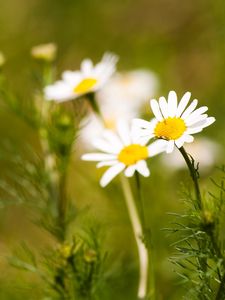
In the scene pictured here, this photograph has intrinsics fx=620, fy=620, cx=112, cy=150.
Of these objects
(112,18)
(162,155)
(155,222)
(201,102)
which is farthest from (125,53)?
(155,222)

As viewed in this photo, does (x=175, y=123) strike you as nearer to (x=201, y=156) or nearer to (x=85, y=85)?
(x=85, y=85)

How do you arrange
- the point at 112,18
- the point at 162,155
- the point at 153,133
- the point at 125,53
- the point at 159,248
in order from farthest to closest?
the point at 112,18 < the point at 125,53 < the point at 162,155 < the point at 159,248 < the point at 153,133

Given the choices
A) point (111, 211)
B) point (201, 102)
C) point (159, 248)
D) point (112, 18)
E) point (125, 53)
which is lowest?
point (159, 248)

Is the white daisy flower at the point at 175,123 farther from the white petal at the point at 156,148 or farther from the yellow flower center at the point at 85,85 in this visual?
the yellow flower center at the point at 85,85

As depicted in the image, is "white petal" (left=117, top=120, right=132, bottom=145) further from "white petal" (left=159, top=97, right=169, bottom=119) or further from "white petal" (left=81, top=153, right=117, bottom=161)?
"white petal" (left=159, top=97, right=169, bottom=119)

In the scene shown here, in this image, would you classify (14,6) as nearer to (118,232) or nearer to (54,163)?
(118,232)

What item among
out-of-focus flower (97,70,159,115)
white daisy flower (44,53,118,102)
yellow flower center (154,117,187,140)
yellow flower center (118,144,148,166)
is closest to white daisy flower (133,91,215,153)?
yellow flower center (154,117,187,140)

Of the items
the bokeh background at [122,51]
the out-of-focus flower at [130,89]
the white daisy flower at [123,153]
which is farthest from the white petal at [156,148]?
the out-of-focus flower at [130,89]

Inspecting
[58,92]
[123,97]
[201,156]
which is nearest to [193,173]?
[58,92]
